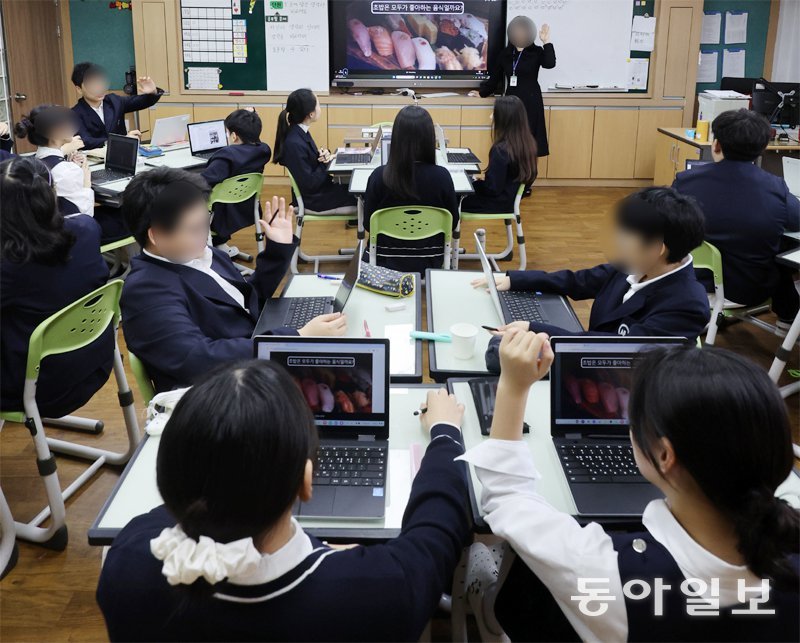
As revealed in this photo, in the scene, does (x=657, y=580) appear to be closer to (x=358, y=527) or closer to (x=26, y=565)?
(x=358, y=527)

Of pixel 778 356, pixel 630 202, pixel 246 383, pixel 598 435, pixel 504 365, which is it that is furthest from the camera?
pixel 778 356

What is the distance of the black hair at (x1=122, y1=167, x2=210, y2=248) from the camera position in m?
2.12

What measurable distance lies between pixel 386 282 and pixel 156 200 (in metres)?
0.85

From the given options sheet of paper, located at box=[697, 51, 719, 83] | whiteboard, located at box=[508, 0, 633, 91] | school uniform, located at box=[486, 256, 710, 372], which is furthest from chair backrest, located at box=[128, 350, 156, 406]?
sheet of paper, located at box=[697, 51, 719, 83]

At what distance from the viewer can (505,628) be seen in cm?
151

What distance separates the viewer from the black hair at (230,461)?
960 millimetres

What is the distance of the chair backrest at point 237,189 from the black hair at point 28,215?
2.09 meters

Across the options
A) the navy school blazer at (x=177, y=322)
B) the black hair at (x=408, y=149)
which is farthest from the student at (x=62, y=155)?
the navy school blazer at (x=177, y=322)

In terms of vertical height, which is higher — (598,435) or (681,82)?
(681,82)

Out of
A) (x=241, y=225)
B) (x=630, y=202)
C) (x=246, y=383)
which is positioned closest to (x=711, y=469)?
(x=246, y=383)

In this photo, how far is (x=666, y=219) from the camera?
214 centimetres

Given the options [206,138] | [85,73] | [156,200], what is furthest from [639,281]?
[85,73]

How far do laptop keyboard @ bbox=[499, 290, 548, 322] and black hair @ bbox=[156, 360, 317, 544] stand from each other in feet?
5.10

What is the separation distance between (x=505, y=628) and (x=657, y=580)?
0.48 meters
